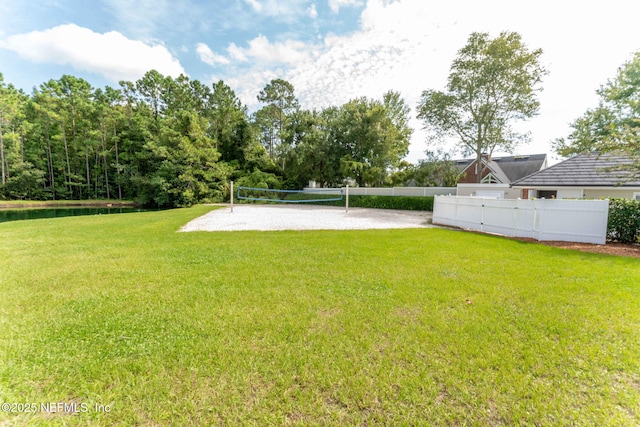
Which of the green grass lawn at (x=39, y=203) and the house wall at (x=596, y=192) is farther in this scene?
the green grass lawn at (x=39, y=203)

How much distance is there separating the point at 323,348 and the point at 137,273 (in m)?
3.45

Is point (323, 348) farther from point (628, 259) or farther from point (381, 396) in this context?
point (628, 259)

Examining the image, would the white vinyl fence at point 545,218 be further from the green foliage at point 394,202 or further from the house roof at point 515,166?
the house roof at point 515,166

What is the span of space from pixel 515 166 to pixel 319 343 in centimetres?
3491

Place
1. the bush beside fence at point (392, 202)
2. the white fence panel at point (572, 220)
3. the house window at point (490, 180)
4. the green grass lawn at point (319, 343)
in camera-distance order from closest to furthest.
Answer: the green grass lawn at point (319, 343) → the white fence panel at point (572, 220) → the bush beside fence at point (392, 202) → the house window at point (490, 180)

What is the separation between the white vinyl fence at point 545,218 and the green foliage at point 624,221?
2.81ft

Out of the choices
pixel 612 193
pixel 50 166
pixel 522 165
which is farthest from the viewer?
pixel 50 166

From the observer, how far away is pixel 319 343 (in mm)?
2248

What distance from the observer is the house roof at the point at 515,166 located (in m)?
27.3

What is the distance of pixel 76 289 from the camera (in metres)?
3.41

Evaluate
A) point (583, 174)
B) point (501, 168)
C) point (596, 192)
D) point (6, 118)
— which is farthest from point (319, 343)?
point (6, 118)

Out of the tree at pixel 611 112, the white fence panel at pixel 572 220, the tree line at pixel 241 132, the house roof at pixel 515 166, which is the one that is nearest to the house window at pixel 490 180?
the house roof at pixel 515 166

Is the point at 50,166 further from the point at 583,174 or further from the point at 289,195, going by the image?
the point at 583,174

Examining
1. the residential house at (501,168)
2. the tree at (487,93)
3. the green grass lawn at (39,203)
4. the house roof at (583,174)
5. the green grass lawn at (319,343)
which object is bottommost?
the green grass lawn at (319,343)
